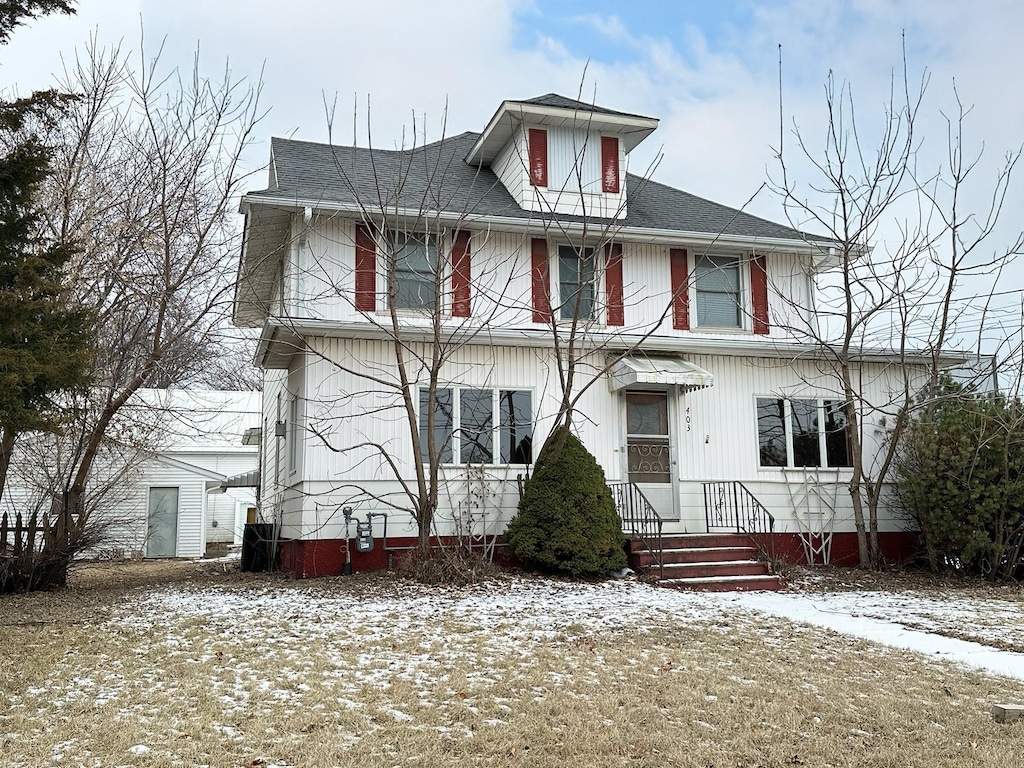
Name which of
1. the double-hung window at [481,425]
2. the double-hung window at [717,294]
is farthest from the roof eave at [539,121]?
the double-hung window at [481,425]

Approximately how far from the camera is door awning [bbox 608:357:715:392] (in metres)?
12.6

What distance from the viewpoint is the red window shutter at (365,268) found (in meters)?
13.3

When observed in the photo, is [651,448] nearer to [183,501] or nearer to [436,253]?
[436,253]

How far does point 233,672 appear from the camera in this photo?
6238mm

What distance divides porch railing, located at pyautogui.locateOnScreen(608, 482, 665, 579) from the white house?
7.62 m

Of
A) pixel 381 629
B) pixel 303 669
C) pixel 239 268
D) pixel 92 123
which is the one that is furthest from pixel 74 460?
pixel 303 669

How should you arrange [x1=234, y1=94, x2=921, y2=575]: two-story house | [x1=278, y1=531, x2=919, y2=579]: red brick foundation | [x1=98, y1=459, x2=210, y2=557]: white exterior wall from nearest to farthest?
[x1=278, y1=531, x2=919, y2=579]: red brick foundation → [x1=234, y1=94, x2=921, y2=575]: two-story house → [x1=98, y1=459, x2=210, y2=557]: white exterior wall

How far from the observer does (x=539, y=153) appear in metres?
14.9

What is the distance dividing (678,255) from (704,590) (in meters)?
6.05

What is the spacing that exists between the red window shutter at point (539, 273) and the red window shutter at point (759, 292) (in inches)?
138

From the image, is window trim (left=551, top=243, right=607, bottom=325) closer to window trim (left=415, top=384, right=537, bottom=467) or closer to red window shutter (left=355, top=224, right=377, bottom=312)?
window trim (left=415, top=384, right=537, bottom=467)

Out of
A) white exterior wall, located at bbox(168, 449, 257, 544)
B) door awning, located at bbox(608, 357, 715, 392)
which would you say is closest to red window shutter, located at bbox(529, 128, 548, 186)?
door awning, located at bbox(608, 357, 715, 392)

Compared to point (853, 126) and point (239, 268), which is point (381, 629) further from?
point (853, 126)

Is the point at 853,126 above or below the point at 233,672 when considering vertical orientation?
above
